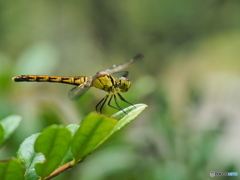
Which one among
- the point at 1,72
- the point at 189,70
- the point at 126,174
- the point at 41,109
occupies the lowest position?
the point at 126,174

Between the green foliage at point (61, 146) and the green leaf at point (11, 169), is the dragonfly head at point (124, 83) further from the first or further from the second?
the green leaf at point (11, 169)

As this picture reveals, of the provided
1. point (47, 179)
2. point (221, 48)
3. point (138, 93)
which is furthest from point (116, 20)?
point (47, 179)

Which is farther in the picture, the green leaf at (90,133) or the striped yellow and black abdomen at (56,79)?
the striped yellow and black abdomen at (56,79)

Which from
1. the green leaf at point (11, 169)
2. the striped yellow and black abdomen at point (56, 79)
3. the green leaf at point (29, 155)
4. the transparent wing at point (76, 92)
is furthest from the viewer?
the striped yellow and black abdomen at point (56, 79)

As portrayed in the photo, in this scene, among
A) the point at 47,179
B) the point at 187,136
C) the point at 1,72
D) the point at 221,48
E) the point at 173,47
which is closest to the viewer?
the point at 47,179

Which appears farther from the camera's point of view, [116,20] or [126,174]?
[116,20]

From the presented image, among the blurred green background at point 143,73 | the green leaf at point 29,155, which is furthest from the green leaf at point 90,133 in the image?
the blurred green background at point 143,73

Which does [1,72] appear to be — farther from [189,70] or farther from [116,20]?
[189,70]

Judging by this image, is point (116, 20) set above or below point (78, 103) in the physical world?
above

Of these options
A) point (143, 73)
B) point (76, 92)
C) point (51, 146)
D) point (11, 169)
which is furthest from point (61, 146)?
point (143, 73)
